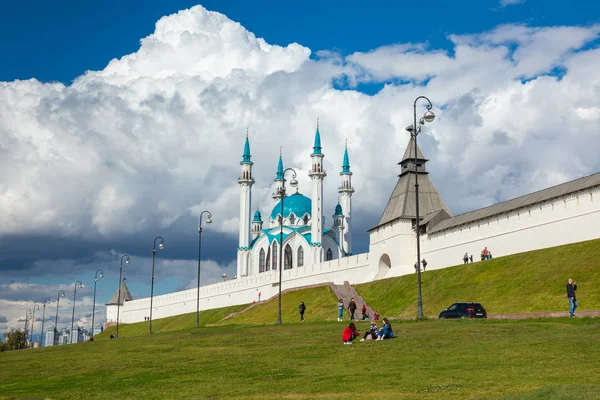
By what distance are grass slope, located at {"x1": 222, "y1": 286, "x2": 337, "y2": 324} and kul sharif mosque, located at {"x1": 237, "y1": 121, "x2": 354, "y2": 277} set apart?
30.8 metres

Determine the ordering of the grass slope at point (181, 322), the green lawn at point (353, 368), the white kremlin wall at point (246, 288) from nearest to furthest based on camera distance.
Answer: the green lawn at point (353, 368) < the white kremlin wall at point (246, 288) < the grass slope at point (181, 322)

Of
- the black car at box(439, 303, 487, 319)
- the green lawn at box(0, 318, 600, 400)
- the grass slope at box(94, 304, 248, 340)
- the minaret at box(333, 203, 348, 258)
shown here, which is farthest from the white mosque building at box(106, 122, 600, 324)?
the green lawn at box(0, 318, 600, 400)

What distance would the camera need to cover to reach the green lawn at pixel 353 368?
1617cm

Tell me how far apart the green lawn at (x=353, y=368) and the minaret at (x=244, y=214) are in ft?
265

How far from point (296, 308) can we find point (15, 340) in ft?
255

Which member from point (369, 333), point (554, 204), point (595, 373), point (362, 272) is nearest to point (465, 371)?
point (595, 373)

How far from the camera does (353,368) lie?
66.6 ft

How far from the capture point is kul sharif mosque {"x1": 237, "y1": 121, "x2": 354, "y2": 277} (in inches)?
4188

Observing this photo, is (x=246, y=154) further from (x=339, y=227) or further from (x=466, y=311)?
(x=466, y=311)

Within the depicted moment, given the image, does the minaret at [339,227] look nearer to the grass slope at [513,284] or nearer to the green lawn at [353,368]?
the grass slope at [513,284]

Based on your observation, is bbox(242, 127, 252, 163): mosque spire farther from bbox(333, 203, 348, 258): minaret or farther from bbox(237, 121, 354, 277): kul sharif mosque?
bbox(333, 203, 348, 258): minaret

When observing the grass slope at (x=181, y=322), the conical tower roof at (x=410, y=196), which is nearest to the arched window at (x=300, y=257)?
the grass slope at (x=181, y=322)

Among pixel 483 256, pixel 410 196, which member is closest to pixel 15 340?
pixel 410 196

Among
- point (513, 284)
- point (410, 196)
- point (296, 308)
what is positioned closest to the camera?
point (513, 284)
